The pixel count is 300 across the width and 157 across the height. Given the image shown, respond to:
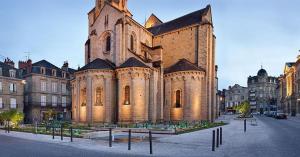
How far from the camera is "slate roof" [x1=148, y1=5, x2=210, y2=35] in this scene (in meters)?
36.6

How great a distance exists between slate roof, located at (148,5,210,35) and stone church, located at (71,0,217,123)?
0.20 metres

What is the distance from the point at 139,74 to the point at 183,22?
14.3 meters

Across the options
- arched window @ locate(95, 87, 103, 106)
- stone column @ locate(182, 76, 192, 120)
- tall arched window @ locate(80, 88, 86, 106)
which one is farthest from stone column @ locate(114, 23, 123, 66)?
stone column @ locate(182, 76, 192, 120)

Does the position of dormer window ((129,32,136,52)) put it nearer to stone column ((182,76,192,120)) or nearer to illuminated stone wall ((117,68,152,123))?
illuminated stone wall ((117,68,152,123))

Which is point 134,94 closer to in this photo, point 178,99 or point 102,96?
point 102,96

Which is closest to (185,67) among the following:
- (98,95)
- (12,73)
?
(98,95)

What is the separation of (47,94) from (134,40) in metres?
19.8

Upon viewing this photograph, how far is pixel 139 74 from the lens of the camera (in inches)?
1126

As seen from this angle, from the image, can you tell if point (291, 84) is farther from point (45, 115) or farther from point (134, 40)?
point (45, 115)

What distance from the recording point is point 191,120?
3173 cm

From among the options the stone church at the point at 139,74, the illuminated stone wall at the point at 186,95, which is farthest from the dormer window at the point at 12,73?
the illuminated stone wall at the point at 186,95

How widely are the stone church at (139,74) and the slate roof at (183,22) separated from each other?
20 cm

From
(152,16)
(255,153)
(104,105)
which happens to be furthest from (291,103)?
(255,153)

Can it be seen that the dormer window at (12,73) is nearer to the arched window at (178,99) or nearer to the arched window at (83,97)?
the arched window at (83,97)
